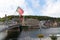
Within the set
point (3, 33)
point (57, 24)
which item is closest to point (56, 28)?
point (57, 24)

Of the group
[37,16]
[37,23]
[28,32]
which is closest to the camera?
[37,16]

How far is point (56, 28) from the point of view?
7117 mm

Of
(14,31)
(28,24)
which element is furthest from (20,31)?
(28,24)

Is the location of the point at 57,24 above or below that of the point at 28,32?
above

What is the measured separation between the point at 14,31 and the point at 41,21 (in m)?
1.97

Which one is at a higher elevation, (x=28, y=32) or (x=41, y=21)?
(x=41, y=21)

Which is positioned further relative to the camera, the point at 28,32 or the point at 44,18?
the point at 28,32

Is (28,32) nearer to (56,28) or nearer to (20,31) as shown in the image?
(20,31)

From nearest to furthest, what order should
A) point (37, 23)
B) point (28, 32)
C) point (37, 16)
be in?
1. point (37, 16)
2. point (37, 23)
3. point (28, 32)

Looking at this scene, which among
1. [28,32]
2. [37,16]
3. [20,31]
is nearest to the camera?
[37,16]

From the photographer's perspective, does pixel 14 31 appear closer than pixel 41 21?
No

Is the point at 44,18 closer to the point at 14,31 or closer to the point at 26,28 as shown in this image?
the point at 26,28

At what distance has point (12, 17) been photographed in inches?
306

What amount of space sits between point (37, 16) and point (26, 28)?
1.05 meters
